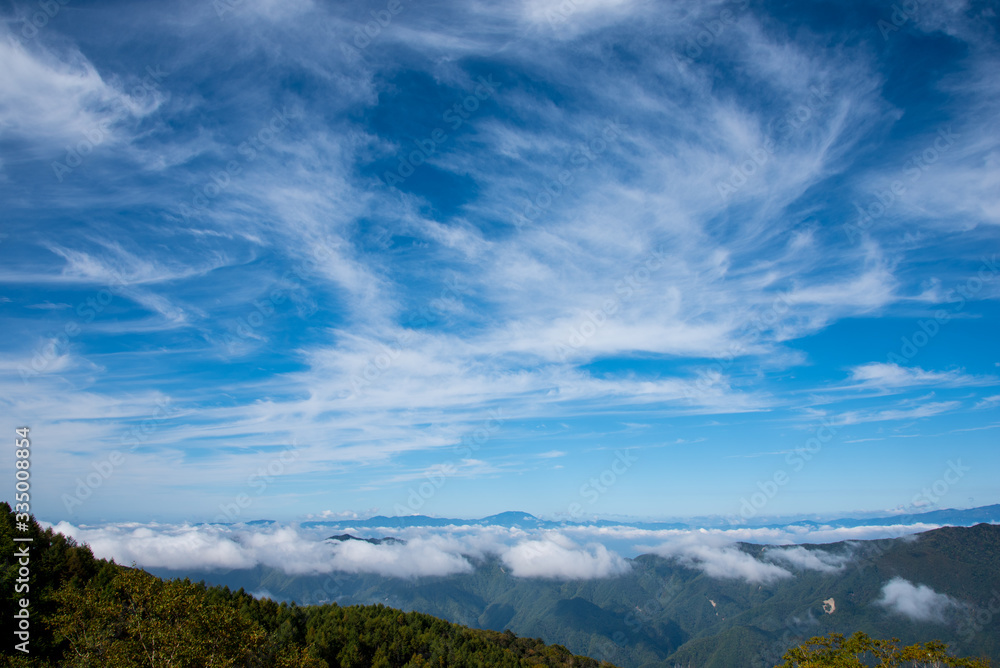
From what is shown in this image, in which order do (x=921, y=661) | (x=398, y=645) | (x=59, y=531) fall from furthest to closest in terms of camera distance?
(x=398, y=645)
(x=59, y=531)
(x=921, y=661)

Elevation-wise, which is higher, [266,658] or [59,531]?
[59,531]

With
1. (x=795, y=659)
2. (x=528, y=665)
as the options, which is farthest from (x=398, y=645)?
(x=795, y=659)

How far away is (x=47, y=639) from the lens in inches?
1517

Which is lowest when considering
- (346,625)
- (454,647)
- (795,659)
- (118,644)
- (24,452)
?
(454,647)

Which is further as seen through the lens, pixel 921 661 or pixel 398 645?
pixel 398 645

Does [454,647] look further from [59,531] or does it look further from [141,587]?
[141,587]

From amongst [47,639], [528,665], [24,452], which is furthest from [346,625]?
[24,452]

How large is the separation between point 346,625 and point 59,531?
50.3 m

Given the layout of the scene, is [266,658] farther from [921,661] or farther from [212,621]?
[921,661]

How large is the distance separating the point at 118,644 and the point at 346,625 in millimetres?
78889

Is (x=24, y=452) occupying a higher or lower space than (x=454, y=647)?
higher

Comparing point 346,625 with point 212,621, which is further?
point 346,625

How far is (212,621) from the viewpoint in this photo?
84.8ft

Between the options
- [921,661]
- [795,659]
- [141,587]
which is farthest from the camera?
[795,659]
